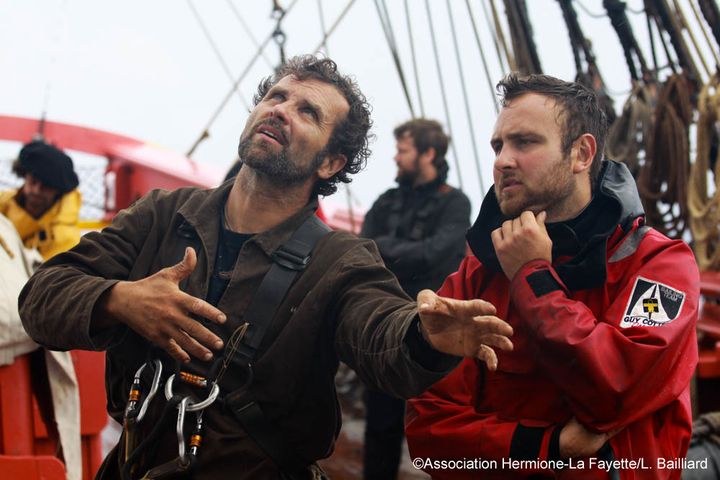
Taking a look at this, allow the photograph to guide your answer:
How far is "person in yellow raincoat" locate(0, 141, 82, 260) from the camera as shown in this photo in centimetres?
452

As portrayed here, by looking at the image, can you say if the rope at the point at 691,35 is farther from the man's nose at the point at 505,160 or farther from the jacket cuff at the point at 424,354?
the jacket cuff at the point at 424,354

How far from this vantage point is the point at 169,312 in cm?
185

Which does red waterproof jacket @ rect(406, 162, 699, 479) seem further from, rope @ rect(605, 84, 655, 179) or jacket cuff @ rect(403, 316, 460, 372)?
rope @ rect(605, 84, 655, 179)

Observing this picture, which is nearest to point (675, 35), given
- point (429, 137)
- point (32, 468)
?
point (429, 137)

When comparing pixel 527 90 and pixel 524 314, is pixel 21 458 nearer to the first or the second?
pixel 524 314

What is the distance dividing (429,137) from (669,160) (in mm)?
1633

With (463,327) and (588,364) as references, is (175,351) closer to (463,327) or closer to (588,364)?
(463,327)

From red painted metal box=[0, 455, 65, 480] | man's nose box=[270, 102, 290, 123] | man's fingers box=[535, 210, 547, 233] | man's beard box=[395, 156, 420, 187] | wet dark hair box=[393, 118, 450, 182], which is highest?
wet dark hair box=[393, 118, 450, 182]

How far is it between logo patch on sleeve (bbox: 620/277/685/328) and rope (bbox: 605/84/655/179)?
3.12 m

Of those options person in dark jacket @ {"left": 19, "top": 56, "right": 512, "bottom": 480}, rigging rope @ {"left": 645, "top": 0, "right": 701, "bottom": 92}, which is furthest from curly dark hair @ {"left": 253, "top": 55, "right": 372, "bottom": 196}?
rigging rope @ {"left": 645, "top": 0, "right": 701, "bottom": 92}

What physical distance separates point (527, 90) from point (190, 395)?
1.12m

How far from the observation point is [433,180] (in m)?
4.04

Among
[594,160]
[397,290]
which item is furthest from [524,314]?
[594,160]

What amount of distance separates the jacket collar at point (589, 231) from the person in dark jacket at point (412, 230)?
1.56 m
